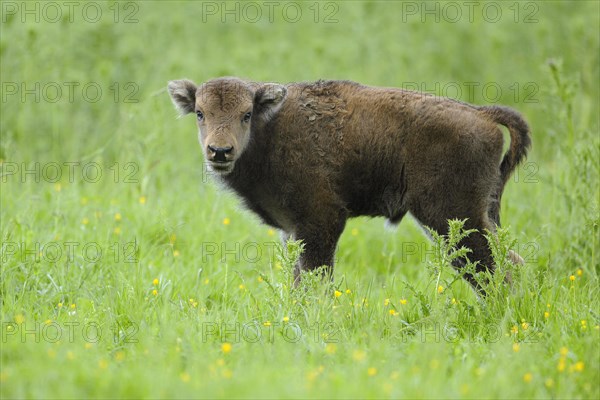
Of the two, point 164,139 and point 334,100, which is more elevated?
point 334,100

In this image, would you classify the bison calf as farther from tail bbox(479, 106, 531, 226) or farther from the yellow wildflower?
the yellow wildflower

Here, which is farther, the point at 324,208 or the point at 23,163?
the point at 23,163

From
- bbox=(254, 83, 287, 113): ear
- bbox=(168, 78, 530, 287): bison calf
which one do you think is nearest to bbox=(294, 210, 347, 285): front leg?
bbox=(168, 78, 530, 287): bison calf

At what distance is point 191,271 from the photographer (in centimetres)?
816

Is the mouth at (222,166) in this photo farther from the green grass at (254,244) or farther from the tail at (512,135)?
the tail at (512,135)

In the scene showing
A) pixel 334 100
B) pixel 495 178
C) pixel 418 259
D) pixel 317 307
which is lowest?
pixel 418 259

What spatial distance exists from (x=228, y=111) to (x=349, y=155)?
3.61 ft

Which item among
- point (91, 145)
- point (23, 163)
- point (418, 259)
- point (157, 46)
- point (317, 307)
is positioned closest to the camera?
point (317, 307)

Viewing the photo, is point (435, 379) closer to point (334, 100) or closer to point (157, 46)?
point (334, 100)

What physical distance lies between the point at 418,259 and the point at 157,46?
657cm

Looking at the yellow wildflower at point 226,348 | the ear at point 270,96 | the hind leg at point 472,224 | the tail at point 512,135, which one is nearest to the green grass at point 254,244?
the yellow wildflower at point 226,348

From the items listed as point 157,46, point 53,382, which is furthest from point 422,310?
point 157,46

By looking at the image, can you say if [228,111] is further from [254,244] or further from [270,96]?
[254,244]

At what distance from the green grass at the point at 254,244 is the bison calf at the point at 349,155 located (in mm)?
459
